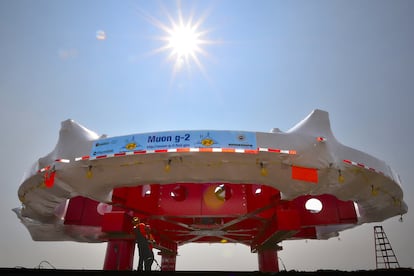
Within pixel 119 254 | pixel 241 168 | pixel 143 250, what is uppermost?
pixel 241 168

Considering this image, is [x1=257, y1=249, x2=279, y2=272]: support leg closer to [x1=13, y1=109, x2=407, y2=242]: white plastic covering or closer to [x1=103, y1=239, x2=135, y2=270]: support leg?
[x1=103, y1=239, x2=135, y2=270]: support leg

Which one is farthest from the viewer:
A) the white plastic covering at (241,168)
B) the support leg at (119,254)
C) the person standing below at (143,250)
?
the support leg at (119,254)

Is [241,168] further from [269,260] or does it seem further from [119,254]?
[269,260]

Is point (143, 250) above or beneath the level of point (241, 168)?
beneath

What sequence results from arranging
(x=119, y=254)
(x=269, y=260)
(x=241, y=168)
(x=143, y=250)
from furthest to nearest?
(x=269, y=260), (x=119, y=254), (x=241, y=168), (x=143, y=250)

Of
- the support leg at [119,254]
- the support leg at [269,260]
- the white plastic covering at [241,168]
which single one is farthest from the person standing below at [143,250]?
the support leg at [269,260]

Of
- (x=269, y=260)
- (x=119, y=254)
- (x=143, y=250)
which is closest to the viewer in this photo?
(x=143, y=250)

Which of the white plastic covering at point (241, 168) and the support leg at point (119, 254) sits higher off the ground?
the white plastic covering at point (241, 168)

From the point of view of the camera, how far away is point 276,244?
61.3 ft

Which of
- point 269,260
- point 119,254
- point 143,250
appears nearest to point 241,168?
point 143,250

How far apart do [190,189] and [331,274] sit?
34.8 feet

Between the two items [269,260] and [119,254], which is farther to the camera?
[269,260]

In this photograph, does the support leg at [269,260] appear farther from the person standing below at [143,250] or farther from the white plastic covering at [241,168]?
the person standing below at [143,250]

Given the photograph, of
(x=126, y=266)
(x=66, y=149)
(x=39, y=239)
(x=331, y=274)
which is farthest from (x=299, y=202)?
(x=39, y=239)
